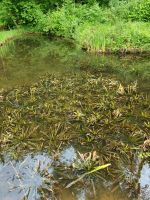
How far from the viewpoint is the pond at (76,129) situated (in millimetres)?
7801

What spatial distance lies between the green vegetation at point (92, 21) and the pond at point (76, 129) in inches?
39.5

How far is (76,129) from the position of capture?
10.2 meters

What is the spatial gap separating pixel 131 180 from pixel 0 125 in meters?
4.60

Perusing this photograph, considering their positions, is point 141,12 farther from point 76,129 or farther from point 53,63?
point 76,129

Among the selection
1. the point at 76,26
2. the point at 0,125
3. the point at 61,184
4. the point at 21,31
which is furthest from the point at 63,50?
the point at 61,184

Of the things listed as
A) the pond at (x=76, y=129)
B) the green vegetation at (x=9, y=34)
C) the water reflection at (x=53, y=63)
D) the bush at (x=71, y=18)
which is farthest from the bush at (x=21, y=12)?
the pond at (x=76, y=129)

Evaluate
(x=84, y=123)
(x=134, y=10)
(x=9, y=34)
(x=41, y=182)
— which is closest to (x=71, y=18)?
(x=134, y=10)

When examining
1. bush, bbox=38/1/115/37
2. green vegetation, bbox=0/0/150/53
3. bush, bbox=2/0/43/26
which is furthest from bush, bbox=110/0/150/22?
bush, bbox=2/0/43/26

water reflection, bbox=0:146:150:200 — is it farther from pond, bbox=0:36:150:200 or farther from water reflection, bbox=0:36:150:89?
water reflection, bbox=0:36:150:89

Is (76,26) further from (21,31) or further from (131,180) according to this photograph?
(131,180)

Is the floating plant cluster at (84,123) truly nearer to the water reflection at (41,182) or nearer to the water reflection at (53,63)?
the water reflection at (41,182)

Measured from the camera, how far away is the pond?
780 centimetres

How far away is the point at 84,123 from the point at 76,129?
393mm

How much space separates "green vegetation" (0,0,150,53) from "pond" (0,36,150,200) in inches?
39.5
